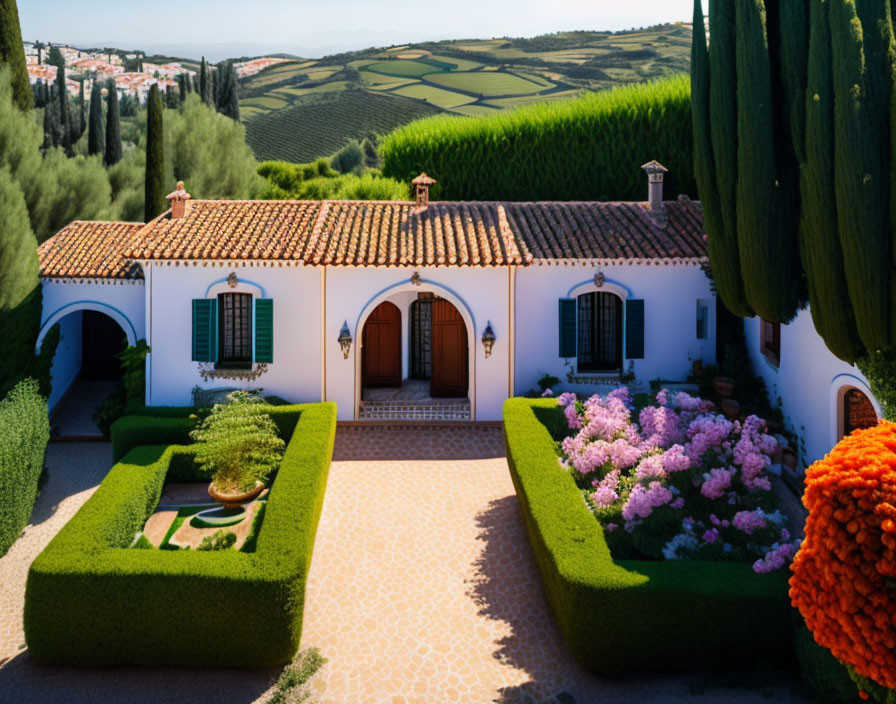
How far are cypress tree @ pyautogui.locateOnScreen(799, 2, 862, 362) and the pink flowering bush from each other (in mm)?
2068

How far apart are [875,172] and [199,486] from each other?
44.8ft

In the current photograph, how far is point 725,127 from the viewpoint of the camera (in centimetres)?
1331

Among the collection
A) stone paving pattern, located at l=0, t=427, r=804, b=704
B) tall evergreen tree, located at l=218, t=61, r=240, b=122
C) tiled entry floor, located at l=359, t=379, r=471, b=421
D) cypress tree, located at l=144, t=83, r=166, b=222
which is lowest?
stone paving pattern, located at l=0, t=427, r=804, b=704

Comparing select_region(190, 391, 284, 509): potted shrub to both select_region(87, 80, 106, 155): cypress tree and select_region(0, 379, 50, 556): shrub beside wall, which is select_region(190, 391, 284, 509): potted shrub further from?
select_region(87, 80, 106, 155): cypress tree

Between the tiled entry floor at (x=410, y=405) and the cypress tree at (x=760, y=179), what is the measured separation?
822 cm

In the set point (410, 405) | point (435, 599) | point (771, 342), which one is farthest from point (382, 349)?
point (435, 599)

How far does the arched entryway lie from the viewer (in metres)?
19.8

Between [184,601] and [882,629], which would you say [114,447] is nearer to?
[184,601]

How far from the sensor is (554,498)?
1173 centimetres

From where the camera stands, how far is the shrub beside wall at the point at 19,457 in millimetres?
13094

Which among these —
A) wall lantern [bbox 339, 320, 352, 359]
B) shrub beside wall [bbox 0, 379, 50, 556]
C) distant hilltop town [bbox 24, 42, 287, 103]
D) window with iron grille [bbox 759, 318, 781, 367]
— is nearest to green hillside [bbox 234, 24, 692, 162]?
distant hilltop town [bbox 24, 42, 287, 103]

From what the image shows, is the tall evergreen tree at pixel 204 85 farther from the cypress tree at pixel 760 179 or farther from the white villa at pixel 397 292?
the cypress tree at pixel 760 179

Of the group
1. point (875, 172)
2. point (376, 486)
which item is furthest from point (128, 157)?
point (875, 172)

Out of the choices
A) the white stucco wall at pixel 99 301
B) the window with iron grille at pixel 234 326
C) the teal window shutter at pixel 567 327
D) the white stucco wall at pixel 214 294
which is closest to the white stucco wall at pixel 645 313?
the teal window shutter at pixel 567 327
